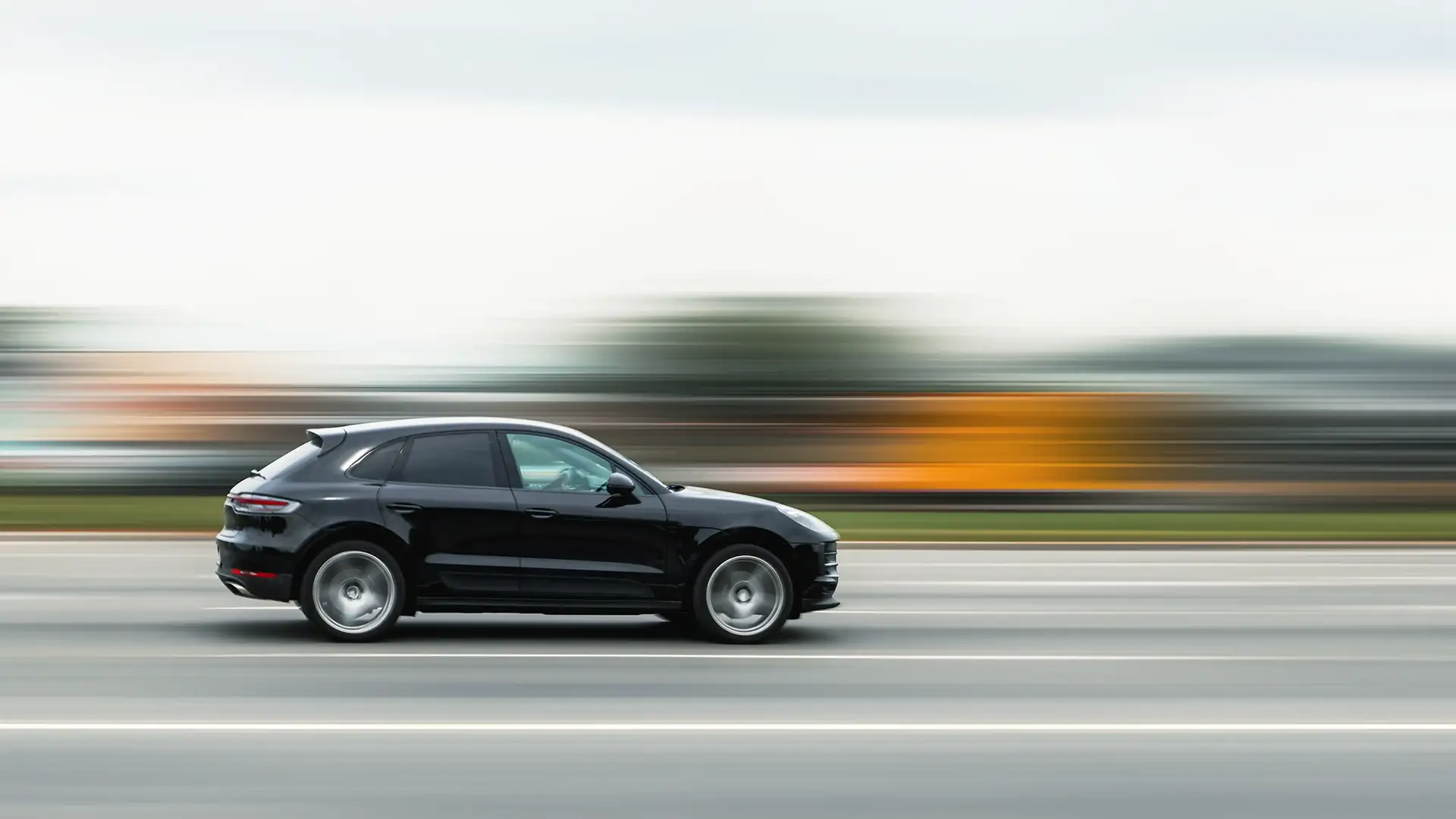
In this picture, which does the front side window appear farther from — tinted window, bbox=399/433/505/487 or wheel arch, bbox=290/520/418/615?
wheel arch, bbox=290/520/418/615

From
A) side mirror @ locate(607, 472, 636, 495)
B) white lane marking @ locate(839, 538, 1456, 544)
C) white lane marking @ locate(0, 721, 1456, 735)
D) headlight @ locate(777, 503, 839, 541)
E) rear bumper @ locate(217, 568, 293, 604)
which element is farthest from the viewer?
white lane marking @ locate(839, 538, 1456, 544)

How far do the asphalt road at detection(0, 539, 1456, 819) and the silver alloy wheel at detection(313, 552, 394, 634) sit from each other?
0.79ft

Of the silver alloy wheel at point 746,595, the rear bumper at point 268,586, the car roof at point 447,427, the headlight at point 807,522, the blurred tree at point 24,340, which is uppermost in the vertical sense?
the blurred tree at point 24,340

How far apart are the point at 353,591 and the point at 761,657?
2626 millimetres

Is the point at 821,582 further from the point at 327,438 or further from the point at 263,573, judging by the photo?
the point at 263,573

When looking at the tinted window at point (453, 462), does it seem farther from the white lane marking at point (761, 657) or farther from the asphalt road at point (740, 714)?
the white lane marking at point (761, 657)

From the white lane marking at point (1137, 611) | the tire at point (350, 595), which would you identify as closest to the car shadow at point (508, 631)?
the tire at point (350, 595)

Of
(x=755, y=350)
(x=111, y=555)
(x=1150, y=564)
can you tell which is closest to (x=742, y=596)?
(x=1150, y=564)

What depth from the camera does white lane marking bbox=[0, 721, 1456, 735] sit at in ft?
26.8

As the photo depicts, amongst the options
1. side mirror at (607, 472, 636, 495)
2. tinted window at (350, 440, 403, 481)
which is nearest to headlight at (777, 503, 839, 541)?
side mirror at (607, 472, 636, 495)

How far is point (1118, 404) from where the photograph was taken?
30.6 metres

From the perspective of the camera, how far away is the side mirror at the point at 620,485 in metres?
11.4

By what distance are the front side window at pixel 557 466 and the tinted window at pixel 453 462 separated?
18cm

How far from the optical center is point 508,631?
476 inches
